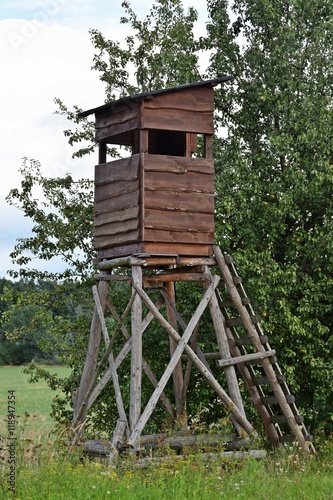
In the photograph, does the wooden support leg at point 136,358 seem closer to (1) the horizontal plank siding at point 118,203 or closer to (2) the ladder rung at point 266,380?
(1) the horizontal plank siding at point 118,203

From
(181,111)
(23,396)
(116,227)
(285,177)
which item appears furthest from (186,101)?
(23,396)

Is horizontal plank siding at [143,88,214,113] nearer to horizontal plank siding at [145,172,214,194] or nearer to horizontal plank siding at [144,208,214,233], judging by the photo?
horizontal plank siding at [145,172,214,194]

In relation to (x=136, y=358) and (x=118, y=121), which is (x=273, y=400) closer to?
(x=136, y=358)

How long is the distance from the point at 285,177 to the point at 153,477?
26.0 feet

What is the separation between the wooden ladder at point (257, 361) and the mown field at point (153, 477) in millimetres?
1105

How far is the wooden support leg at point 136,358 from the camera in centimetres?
1350

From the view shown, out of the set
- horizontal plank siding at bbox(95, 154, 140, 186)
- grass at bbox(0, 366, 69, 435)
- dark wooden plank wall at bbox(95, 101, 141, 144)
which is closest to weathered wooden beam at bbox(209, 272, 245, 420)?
horizontal plank siding at bbox(95, 154, 140, 186)

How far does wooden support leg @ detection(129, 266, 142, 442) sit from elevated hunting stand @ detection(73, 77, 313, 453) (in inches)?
0.6

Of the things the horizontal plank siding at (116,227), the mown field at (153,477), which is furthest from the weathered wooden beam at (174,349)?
the mown field at (153,477)

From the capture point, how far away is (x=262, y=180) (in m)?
18.5

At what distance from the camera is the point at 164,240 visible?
14.2 meters

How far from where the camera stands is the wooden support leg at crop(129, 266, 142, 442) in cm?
1350

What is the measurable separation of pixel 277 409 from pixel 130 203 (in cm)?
627

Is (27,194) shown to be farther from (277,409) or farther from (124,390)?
(277,409)
